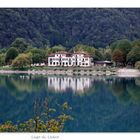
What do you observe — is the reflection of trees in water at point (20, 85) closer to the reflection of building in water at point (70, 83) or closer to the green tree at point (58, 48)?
the reflection of building in water at point (70, 83)

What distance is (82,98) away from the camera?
5859mm

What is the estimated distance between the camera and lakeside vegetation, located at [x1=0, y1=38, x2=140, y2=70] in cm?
575

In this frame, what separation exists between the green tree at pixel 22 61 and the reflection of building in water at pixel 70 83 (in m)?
0.38

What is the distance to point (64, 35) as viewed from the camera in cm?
581

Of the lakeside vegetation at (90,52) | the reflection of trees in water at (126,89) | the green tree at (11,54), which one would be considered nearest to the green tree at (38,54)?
the lakeside vegetation at (90,52)

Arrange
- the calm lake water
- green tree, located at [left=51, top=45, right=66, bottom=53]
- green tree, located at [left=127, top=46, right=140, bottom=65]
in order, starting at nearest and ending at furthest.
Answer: the calm lake water → green tree, located at [left=127, top=46, right=140, bottom=65] → green tree, located at [left=51, top=45, right=66, bottom=53]

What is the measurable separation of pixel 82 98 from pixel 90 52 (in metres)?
0.58

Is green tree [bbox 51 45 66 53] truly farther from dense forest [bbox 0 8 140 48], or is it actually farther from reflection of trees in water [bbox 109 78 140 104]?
reflection of trees in water [bbox 109 78 140 104]

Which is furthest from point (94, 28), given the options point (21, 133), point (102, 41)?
point (21, 133)

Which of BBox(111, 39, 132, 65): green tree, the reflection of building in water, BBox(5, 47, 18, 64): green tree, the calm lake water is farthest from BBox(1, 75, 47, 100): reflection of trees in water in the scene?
BBox(111, 39, 132, 65): green tree

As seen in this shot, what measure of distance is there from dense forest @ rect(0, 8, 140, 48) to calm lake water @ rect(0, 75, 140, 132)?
63 cm

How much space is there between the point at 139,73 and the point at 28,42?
1.42 meters

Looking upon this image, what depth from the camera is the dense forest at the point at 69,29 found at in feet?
18.0

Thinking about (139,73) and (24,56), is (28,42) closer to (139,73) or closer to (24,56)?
(24,56)
